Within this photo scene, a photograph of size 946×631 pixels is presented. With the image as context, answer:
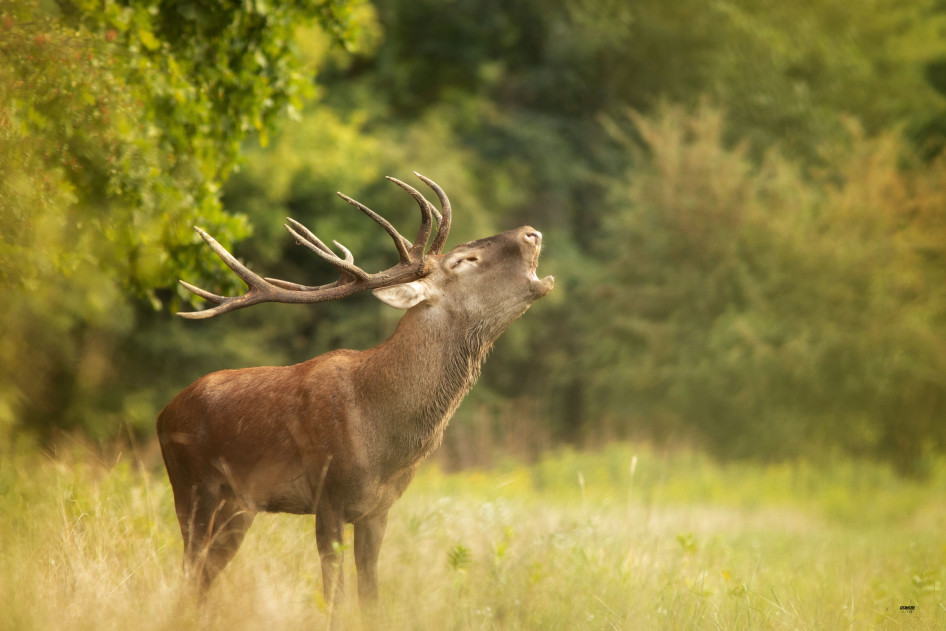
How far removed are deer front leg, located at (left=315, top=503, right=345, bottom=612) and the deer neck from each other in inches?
14.8

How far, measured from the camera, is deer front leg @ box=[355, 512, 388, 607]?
4.58 m

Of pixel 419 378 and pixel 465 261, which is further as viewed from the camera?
pixel 465 261

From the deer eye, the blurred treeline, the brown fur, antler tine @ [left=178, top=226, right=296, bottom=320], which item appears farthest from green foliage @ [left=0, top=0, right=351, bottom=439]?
the deer eye

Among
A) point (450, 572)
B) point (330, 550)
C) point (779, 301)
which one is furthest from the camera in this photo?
point (779, 301)

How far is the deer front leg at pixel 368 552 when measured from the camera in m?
4.58

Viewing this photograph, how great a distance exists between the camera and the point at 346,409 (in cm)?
461

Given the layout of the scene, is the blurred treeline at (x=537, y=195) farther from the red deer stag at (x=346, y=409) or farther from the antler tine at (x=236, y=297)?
the red deer stag at (x=346, y=409)

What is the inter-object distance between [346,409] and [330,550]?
676mm

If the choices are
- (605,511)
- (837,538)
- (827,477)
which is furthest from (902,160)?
(605,511)

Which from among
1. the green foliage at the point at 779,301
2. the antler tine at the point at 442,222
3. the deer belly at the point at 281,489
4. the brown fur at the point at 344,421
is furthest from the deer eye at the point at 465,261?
the green foliage at the point at 779,301

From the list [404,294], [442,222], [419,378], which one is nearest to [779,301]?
[442,222]

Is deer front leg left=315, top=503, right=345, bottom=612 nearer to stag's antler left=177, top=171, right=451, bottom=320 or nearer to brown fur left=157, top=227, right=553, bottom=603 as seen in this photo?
brown fur left=157, top=227, right=553, bottom=603

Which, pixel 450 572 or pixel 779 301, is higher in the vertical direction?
pixel 450 572

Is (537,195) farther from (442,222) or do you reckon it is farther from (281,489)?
(281,489)
